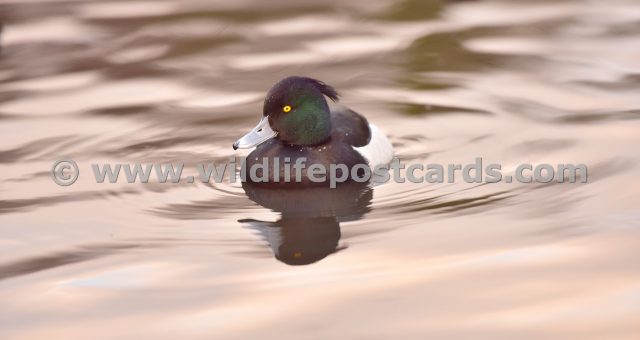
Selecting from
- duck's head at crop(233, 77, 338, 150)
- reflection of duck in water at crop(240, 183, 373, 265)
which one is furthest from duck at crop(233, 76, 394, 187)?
reflection of duck in water at crop(240, 183, 373, 265)

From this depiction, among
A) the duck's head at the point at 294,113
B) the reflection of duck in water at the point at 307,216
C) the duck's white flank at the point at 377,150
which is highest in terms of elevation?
the duck's head at the point at 294,113

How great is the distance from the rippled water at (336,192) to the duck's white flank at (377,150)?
0.65ft

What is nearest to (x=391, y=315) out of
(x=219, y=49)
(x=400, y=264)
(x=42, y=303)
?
(x=400, y=264)

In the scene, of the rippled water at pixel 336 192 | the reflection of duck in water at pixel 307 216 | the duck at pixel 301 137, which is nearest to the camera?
the rippled water at pixel 336 192

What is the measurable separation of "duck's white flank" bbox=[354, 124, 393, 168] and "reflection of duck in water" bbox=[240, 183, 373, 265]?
292mm

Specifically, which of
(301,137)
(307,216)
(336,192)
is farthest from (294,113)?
(307,216)

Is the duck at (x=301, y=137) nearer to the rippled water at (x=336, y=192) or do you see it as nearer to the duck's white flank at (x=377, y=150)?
the duck's white flank at (x=377, y=150)

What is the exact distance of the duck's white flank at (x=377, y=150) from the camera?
285 inches

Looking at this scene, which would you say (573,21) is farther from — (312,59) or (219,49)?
(219,49)

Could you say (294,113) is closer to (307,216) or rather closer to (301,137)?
(301,137)

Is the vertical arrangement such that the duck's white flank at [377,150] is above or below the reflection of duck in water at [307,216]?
above

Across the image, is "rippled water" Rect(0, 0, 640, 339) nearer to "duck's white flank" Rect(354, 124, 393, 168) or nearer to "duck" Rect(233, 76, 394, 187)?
"duck's white flank" Rect(354, 124, 393, 168)

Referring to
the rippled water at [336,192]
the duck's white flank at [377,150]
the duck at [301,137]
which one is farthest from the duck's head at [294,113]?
the rippled water at [336,192]

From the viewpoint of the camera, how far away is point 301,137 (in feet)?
23.6
